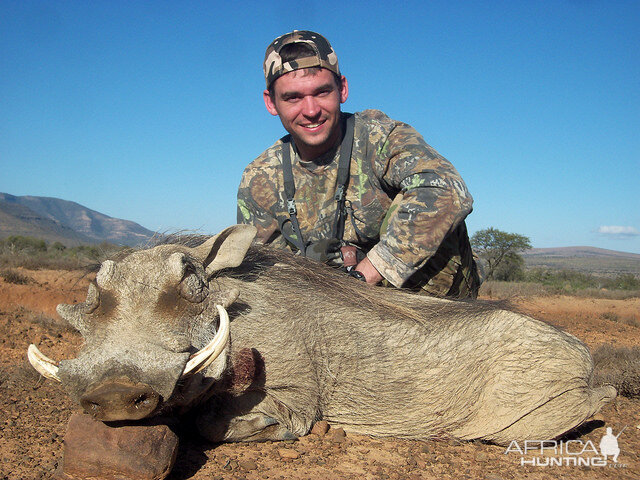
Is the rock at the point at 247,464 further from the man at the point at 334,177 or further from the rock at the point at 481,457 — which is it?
the man at the point at 334,177

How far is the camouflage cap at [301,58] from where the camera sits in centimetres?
406

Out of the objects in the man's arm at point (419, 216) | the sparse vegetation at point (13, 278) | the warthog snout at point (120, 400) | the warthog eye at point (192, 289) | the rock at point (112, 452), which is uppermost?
the man's arm at point (419, 216)

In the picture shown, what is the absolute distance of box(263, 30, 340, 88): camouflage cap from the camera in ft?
13.3

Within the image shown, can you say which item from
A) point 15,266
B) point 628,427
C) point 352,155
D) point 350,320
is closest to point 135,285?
point 350,320

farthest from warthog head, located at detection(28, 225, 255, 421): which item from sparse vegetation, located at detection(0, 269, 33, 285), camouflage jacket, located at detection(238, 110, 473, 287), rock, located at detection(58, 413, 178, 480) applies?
sparse vegetation, located at detection(0, 269, 33, 285)

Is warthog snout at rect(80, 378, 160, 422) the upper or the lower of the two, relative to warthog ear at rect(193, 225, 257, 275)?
lower

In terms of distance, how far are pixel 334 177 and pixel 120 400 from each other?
9.14ft

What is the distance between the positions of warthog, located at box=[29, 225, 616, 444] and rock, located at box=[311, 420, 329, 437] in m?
0.05

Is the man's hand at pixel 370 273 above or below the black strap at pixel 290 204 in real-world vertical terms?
below

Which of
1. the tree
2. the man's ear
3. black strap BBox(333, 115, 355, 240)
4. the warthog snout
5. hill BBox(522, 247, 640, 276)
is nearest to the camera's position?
the warthog snout

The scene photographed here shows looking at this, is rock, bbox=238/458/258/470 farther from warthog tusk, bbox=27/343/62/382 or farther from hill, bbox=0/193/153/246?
hill, bbox=0/193/153/246

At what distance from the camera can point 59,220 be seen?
432 feet

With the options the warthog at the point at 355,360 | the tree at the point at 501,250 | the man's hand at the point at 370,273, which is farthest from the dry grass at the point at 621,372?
the tree at the point at 501,250

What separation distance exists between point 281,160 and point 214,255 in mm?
2007
